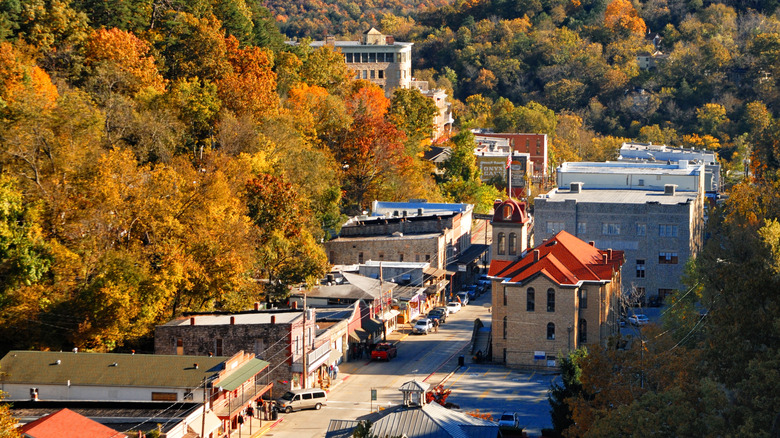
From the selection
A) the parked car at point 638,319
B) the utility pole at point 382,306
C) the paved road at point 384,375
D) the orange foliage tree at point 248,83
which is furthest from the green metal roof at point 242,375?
the orange foliage tree at point 248,83

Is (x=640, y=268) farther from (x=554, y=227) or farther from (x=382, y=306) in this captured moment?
(x=382, y=306)

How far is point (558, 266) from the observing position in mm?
72750

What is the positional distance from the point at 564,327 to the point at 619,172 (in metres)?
38.3

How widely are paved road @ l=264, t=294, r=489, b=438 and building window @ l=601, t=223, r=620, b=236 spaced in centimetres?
1191

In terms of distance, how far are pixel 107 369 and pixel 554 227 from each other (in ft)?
151

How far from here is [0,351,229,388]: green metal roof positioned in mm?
57406

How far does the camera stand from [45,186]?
67.4 m

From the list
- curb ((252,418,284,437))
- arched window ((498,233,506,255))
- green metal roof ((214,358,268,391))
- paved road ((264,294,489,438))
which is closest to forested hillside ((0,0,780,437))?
green metal roof ((214,358,268,391))

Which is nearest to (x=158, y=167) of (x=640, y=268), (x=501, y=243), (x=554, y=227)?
(x=501, y=243)

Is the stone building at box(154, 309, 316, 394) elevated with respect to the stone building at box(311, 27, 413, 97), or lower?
lower

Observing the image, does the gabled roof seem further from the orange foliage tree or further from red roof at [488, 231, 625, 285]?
the orange foliage tree

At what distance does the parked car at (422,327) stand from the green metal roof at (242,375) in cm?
2243

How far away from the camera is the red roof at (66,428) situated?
47.0 meters

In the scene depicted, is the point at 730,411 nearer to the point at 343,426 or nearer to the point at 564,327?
the point at 343,426
